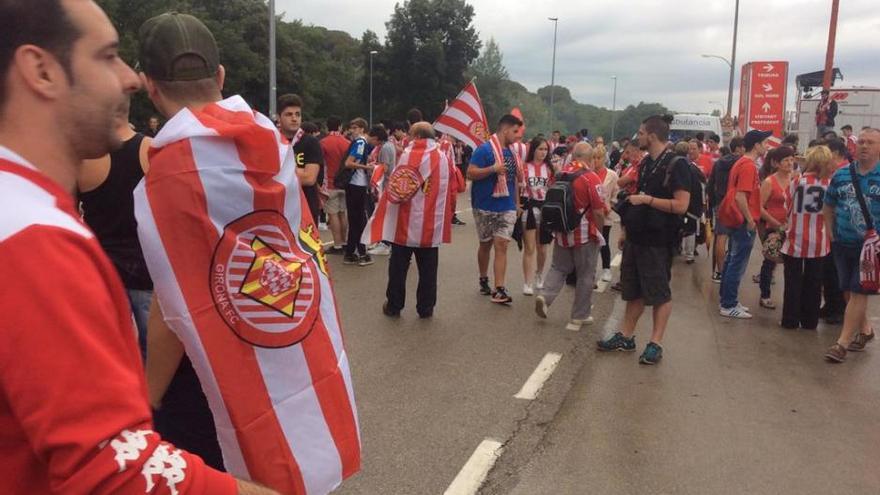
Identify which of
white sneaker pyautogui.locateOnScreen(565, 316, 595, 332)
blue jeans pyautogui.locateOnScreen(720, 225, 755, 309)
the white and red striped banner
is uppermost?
the white and red striped banner

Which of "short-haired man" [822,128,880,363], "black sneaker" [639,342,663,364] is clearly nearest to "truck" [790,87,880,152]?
"short-haired man" [822,128,880,363]

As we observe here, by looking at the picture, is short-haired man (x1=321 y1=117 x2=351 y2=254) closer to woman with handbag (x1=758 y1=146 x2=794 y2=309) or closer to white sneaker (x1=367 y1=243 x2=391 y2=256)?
white sneaker (x1=367 y1=243 x2=391 y2=256)

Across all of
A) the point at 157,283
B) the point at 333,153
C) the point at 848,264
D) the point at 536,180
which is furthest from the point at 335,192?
the point at 157,283

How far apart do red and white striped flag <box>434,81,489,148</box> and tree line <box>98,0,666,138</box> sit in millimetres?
38796

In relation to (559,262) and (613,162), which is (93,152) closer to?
(559,262)

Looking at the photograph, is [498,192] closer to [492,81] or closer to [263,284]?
[263,284]

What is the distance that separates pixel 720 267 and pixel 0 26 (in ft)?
31.2

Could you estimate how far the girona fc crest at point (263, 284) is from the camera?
1627 mm

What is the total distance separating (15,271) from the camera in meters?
0.93

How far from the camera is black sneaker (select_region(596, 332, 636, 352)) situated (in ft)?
19.9

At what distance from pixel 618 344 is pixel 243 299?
4.90m

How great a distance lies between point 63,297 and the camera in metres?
0.94

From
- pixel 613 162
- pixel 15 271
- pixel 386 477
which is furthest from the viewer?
pixel 613 162

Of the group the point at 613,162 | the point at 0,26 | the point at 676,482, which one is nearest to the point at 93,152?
the point at 0,26
